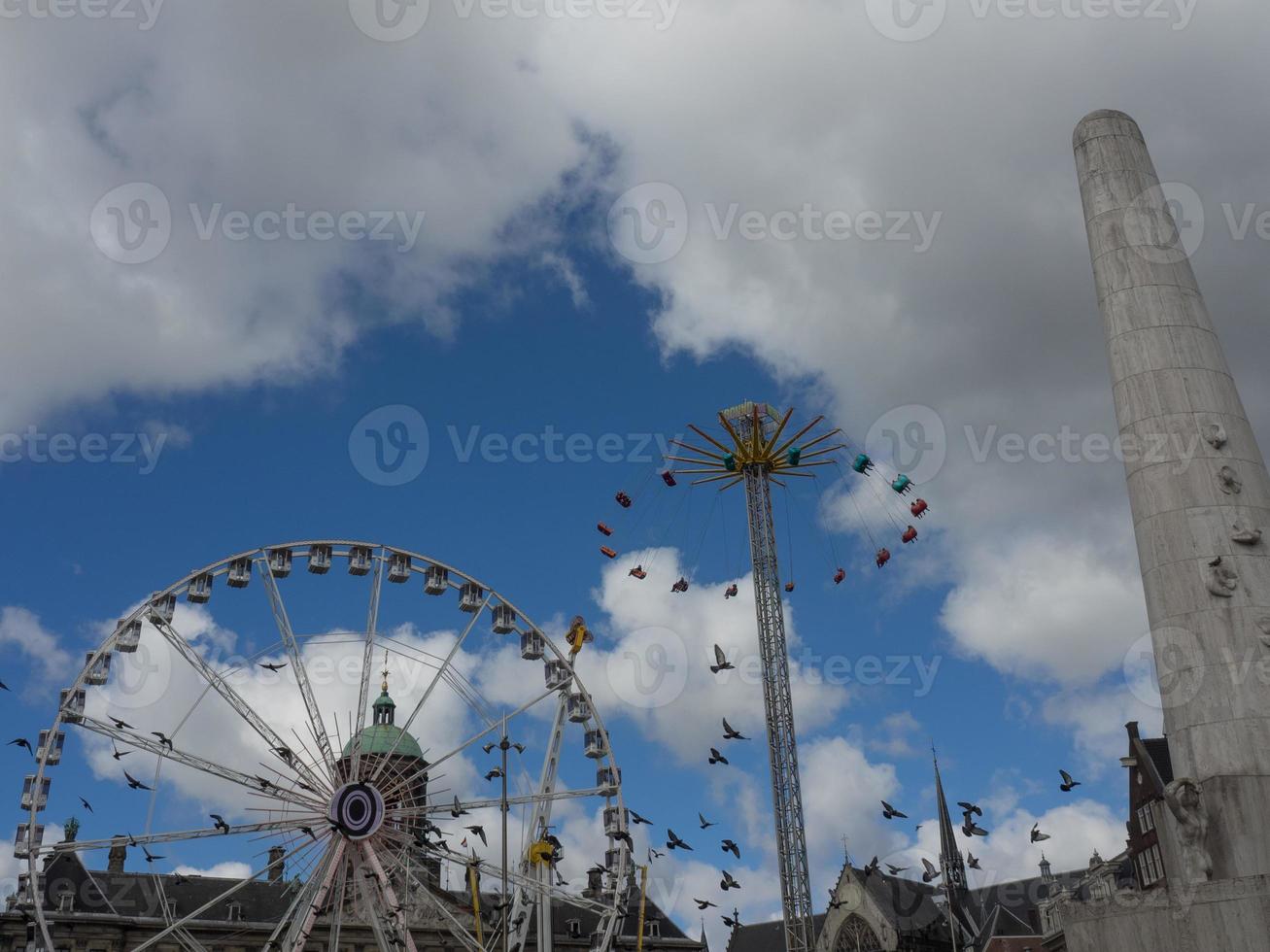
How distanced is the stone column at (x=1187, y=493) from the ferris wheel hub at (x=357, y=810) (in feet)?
93.2

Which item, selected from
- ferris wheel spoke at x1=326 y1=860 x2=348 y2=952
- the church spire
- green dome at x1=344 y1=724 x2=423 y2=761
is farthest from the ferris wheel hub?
the church spire

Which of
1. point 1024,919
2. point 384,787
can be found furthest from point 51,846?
point 1024,919

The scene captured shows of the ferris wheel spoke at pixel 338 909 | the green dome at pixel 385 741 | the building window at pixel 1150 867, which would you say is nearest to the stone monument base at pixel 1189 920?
the ferris wheel spoke at pixel 338 909

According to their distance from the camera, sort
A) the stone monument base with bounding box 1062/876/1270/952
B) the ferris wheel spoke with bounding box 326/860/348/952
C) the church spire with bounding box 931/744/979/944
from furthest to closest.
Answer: the church spire with bounding box 931/744/979/944 < the ferris wheel spoke with bounding box 326/860/348/952 < the stone monument base with bounding box 1062/876/1270/952

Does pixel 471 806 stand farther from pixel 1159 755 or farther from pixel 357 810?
pixel 1159 755

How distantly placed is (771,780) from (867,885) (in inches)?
2795

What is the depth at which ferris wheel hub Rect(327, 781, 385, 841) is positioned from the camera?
4194cm

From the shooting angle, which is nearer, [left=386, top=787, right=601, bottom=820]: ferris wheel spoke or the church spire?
[left=386, top=787, right=601, bottom=820]: ferris wheel spoke

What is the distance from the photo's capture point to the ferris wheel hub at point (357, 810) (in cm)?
4194

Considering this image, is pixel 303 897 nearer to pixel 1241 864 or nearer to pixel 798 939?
pixel 798 939

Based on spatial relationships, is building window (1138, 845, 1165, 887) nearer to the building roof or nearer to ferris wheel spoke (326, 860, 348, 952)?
the building roof

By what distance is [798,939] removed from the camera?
154 ft

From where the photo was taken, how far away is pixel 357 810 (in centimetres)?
4247

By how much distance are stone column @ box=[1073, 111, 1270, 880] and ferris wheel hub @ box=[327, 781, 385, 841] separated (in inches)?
1118
